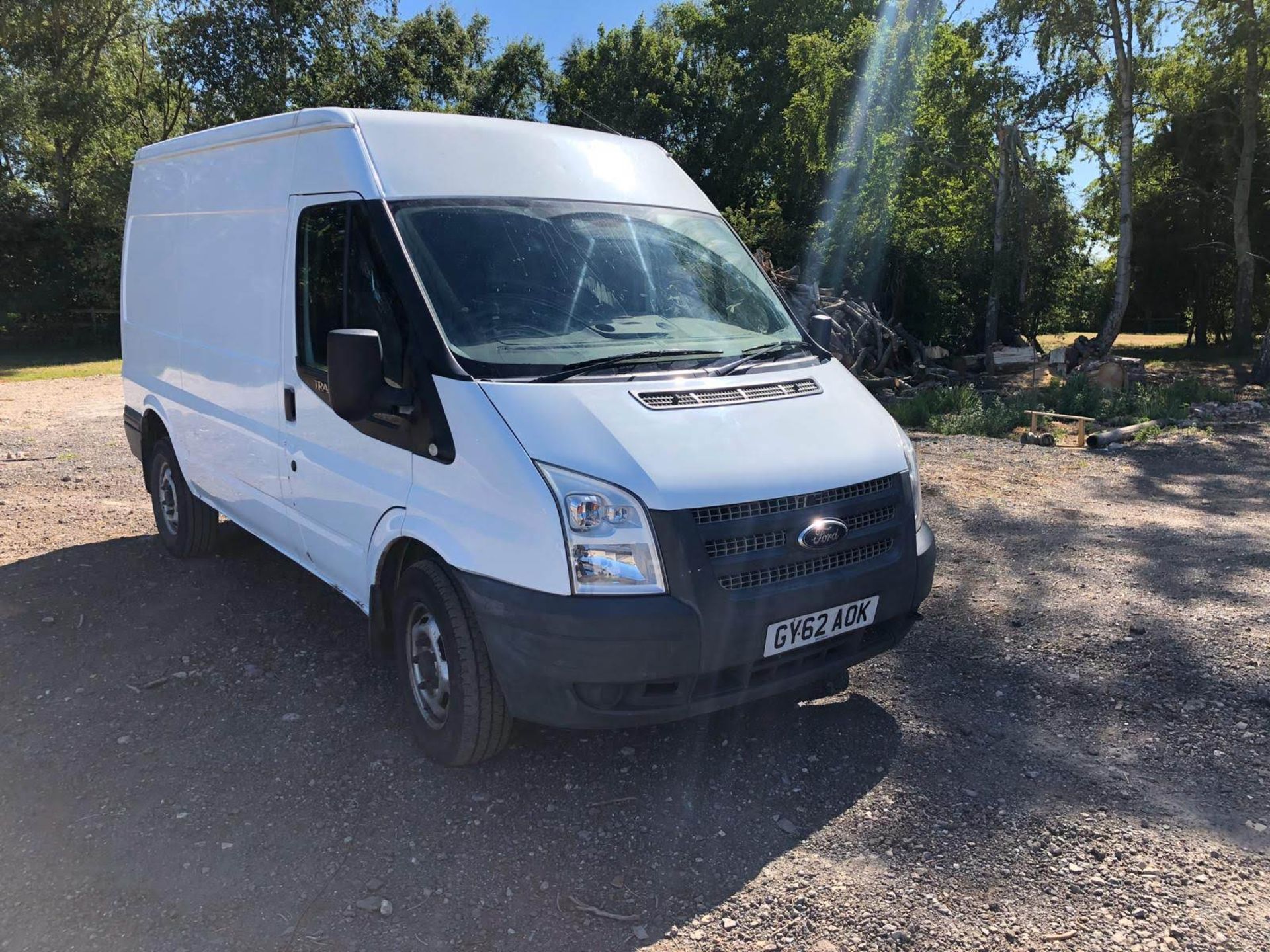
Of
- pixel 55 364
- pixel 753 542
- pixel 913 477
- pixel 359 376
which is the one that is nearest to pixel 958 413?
pixel 913 477

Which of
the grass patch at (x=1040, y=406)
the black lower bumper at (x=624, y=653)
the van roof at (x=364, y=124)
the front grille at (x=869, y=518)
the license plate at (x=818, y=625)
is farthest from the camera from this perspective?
the grass patch at (x=1040, y=406)

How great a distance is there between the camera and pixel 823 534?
3438 mm

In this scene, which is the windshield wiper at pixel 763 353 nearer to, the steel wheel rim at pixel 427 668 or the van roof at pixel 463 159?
the van roof at pixel 463 159

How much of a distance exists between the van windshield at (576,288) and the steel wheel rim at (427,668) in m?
1.04

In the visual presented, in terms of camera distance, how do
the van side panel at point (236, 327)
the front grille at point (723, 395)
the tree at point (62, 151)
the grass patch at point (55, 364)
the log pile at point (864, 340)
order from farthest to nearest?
1. the tree at point (62, 151)
2. the grass patch at point (55, 364)
3. the log pile at point (864, 340)
4. the van side panel at point (236, 327)
5. the front grille at point (723, 395)

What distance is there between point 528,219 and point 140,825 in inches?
110

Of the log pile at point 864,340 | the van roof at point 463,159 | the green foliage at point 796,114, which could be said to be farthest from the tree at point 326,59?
the van roof at point 463,159

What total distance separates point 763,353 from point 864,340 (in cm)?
1321

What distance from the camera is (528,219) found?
4066 millimetres

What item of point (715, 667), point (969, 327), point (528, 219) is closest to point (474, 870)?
point (715, 667)

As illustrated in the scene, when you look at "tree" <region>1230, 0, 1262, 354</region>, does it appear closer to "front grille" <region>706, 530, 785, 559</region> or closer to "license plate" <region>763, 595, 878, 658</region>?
"license plate" <region>763, 595, 878, 658</region>

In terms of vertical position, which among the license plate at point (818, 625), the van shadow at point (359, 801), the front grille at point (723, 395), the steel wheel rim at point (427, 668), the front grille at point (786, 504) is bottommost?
the van shadow at point (359, 801)

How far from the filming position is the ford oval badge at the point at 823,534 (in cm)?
340

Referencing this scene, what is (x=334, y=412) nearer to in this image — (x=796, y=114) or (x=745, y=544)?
(x=745, y=544)
